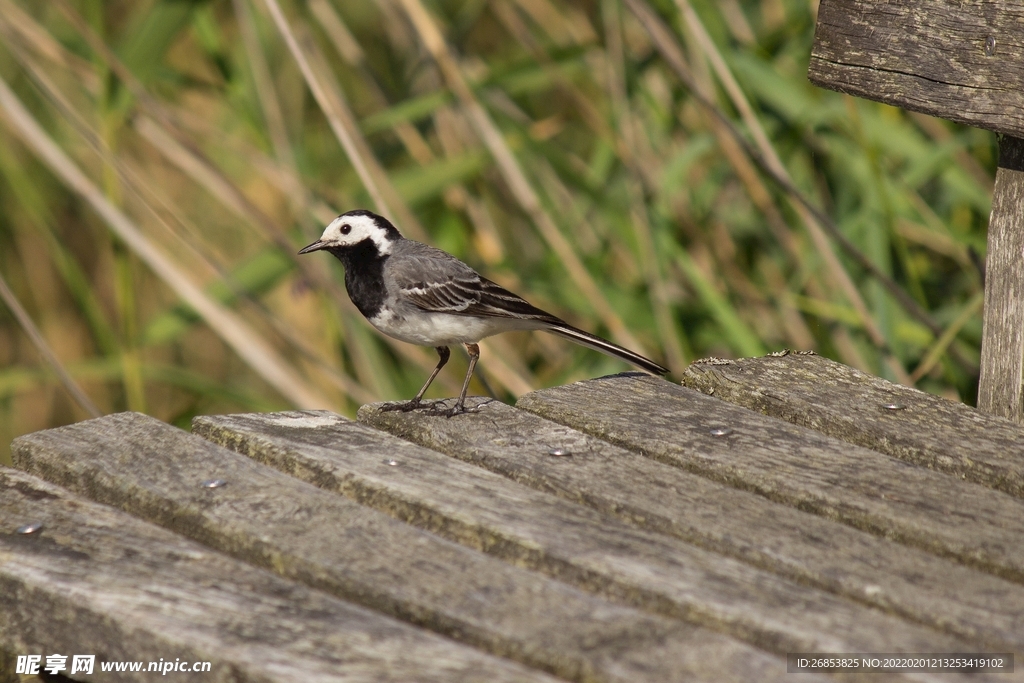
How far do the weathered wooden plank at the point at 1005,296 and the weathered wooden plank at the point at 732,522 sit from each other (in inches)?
48.0

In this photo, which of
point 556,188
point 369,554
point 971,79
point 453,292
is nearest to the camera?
point 369,554

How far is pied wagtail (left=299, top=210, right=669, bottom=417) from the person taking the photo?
13.0 ft

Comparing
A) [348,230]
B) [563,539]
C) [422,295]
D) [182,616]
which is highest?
[348,230]

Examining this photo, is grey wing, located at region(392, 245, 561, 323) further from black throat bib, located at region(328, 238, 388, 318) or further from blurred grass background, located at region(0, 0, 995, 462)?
blurred grass background, located at region(0, 0, 995, 462)

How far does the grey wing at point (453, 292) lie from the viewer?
3990 mm

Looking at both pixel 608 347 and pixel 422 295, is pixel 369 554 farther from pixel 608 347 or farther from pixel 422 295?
pixel 422 295

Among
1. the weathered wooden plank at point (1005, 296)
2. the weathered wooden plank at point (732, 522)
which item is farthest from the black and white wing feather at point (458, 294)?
the weathered wooden plank at point (1005, 296)

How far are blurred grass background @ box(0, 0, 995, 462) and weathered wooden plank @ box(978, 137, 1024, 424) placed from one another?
1.50 feet

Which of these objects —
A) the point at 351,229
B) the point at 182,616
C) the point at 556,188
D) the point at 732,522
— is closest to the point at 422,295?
the point at 351,229

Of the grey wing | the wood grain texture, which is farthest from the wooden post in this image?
the grey wing

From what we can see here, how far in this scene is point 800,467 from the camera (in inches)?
100

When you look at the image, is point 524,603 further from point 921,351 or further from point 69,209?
point 69,209

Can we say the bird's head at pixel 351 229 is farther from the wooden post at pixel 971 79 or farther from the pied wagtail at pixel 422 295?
the wooden post at pixel 971 79

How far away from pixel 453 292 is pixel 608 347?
2.02 feet
